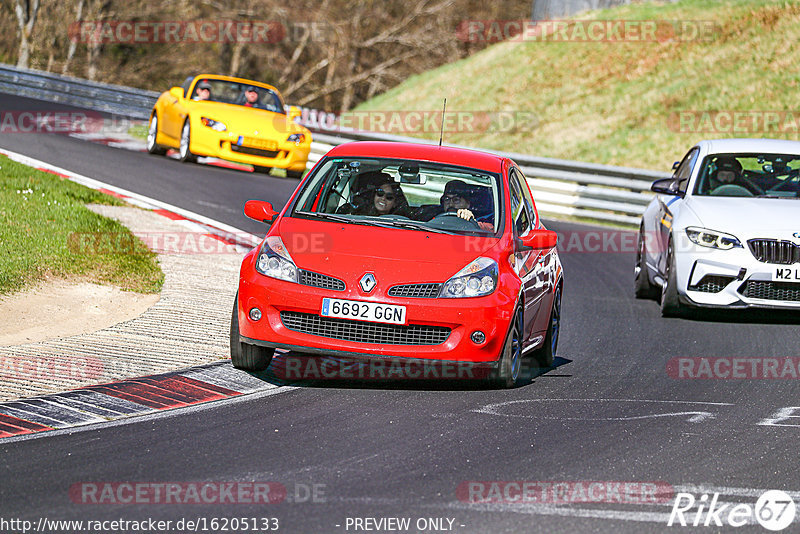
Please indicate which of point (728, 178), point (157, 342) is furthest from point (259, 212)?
point (728, 178)

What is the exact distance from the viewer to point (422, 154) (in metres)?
9.41

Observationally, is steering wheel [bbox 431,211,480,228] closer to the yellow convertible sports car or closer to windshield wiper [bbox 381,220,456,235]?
windshield wiper [bbox 381,220,456,235]

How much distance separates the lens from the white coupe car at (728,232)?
11453 mm

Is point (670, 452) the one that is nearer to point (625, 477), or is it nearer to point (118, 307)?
point (625, 477)

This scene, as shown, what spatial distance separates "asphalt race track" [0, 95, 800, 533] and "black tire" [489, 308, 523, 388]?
99mm

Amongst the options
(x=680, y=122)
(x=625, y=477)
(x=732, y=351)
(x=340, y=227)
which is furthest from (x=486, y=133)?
(x=625, y=477)

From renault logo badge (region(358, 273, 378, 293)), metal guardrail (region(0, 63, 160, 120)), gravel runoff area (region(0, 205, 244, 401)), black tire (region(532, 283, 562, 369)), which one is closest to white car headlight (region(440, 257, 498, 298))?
renault logo badge (region(358, 273, 378, 293))

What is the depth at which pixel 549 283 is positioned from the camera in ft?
31.2

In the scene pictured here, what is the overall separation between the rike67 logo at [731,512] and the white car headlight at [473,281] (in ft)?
7.89

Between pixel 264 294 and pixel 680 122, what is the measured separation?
22.6 m

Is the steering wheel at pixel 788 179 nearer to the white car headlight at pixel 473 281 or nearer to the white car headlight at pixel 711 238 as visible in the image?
the white car headlight at pixel 711 238

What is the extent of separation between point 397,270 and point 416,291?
0.58 ft

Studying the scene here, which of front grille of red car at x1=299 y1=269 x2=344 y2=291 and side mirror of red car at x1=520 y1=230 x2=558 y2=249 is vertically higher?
side mirror of red car at x1=520 y1=230 x2=558 y2=249

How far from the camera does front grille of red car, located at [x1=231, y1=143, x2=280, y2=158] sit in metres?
20.8
